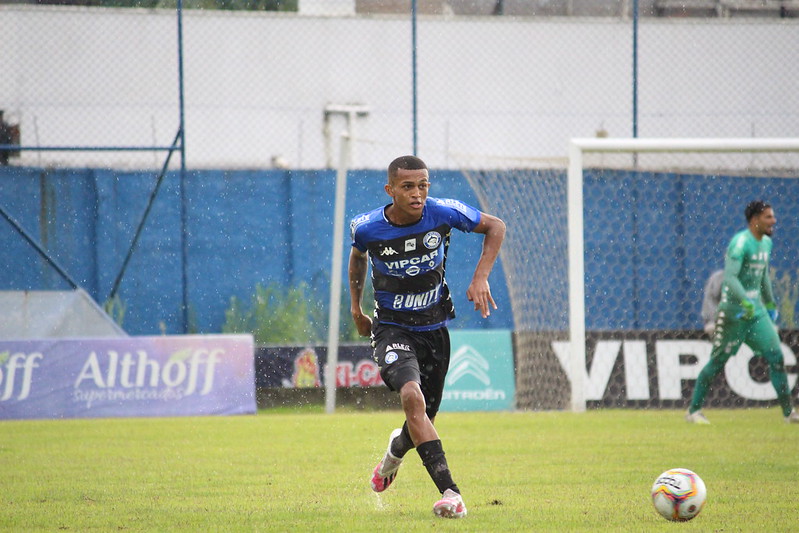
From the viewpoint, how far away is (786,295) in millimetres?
15992

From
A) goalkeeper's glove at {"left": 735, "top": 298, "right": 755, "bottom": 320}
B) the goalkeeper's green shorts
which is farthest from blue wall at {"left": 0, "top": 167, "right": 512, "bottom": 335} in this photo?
goalkeeper's glove at {"left": 735, "top": 298, "right": 755, "bottom": 320}

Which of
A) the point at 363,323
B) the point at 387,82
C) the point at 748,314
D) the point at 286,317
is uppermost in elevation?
the point at 387,82

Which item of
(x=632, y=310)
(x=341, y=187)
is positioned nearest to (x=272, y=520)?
(x=341, y=187)

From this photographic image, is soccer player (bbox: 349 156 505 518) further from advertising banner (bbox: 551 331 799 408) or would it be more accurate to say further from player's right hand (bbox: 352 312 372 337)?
advertising banner (bbox: 551 331 799 408)

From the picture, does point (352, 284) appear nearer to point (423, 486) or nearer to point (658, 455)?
point (423, 486)

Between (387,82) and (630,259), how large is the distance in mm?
6552

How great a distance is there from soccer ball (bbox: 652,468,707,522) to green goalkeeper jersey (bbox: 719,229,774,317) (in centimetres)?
624

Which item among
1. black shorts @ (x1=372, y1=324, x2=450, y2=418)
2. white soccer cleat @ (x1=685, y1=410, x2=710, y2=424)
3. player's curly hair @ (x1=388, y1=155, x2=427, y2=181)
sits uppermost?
player's curly hair @ (x1=388, y1=155, x2=427, y2=181)

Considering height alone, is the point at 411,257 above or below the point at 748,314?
above

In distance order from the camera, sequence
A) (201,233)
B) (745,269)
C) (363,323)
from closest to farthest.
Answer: (363,323), (745,269), (201,233)

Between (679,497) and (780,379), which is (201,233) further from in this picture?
(679,497)

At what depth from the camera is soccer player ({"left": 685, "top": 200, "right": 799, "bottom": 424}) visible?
12.0 meters

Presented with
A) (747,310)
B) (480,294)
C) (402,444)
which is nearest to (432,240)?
(480,294)

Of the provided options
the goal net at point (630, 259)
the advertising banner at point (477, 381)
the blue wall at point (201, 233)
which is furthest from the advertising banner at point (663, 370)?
the blue wall at point (201, 233)
